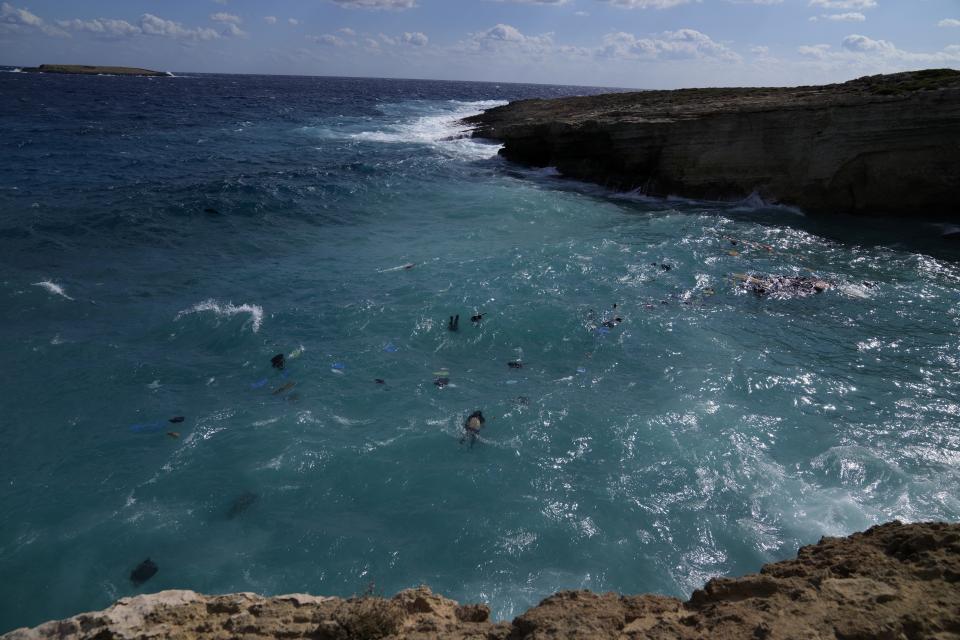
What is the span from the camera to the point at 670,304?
15.4 m

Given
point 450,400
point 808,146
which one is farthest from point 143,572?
point 808,146

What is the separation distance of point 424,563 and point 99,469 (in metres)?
5.77

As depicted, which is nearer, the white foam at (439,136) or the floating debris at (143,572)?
the floating debris at (143,572)

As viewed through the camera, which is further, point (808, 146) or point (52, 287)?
point (808, 146)

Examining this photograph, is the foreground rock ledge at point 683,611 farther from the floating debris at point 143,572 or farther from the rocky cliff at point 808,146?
the rocky cliff at point 808,146

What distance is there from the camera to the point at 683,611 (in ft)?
15.5

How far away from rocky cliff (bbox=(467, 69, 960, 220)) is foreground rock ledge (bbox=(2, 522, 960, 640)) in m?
23.4

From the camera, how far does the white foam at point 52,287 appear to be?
49.6 feet

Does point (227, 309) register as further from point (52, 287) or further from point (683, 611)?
point (683, 611)

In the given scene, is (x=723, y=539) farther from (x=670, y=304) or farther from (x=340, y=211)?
(x=340, y=211)

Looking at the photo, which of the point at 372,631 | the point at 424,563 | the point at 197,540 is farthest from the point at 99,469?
the point at 372,631

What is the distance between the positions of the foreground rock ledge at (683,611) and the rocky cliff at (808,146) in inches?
919

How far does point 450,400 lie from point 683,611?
268 inches

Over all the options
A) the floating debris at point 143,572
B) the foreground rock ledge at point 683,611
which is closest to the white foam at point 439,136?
the floating debris at point 143,572
